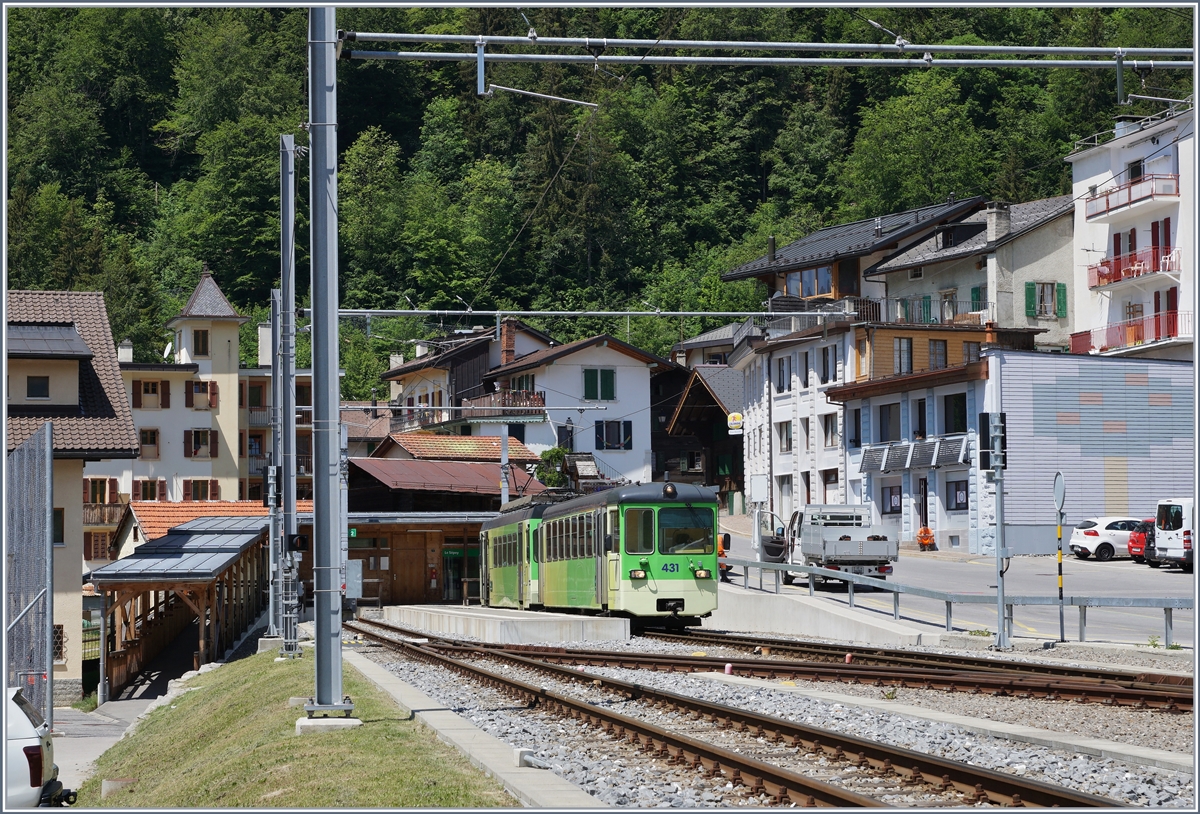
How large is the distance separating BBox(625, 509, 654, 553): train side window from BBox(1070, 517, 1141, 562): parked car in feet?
75.3

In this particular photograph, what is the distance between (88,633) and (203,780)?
43089mm

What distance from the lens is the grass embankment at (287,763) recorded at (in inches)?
403

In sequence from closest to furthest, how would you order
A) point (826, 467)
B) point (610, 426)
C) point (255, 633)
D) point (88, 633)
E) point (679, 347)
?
point (255, 633)
point (88, 633)
point (826, 467)
point (610, 426)
point (679, 347)

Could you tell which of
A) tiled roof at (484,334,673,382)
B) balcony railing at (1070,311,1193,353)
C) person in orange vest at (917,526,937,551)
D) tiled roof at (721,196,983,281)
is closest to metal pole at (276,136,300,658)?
person in orange vest at (917,526,937,551)

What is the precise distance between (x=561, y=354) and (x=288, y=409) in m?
45.1

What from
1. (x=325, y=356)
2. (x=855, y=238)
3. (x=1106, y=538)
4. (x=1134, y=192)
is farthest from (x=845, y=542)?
(x=855, y=238)

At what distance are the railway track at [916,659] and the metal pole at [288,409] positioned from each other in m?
6.70

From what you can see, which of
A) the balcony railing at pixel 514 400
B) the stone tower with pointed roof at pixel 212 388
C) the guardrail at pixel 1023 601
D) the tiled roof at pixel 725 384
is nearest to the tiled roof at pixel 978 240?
the tiled roof at pixel 725 384

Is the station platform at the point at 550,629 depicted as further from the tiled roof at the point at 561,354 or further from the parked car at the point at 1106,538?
the tiled roof at the point at 561,354

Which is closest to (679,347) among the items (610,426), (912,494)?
(610,426)

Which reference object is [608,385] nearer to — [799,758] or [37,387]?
[37,387]

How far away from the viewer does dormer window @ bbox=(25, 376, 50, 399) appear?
129 feet

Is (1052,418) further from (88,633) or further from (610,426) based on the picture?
(88,633)

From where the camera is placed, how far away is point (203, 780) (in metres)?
12.9
